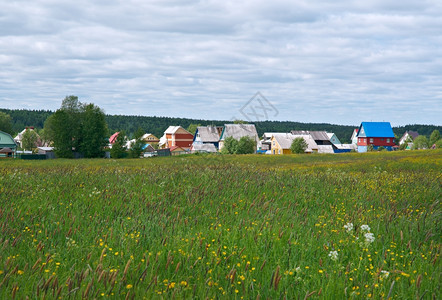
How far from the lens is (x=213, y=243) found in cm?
571

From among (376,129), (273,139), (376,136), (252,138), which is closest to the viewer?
(252,138)

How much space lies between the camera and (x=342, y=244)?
18.8 feet

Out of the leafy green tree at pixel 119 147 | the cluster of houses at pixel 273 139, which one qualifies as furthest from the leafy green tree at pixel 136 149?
the cluster of houses at pixel 273 139

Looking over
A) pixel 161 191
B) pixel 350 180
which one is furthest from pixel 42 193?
pixel 350 180

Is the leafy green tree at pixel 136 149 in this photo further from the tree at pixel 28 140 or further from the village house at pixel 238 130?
the tree at pixel 28 140

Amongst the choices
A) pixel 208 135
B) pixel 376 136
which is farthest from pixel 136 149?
pixel 376 136

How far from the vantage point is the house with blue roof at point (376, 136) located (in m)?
112

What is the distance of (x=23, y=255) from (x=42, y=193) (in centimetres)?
426

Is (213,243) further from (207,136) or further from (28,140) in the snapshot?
(28,140)

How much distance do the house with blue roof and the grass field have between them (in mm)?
108423

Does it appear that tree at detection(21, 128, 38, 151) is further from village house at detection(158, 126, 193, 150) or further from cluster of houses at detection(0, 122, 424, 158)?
village house at detection(158, 126, 193, 150)

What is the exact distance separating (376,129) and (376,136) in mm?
2537

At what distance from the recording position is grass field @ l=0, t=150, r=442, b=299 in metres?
4.06

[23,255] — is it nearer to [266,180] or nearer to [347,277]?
[347,277]
